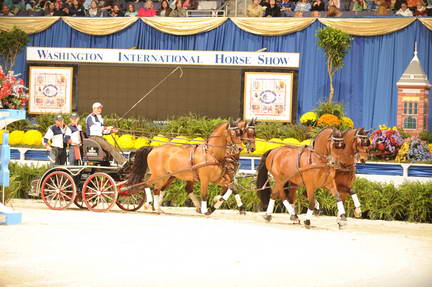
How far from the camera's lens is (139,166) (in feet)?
46.1

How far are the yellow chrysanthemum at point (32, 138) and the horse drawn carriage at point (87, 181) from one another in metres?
3.40

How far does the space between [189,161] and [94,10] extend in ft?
34.8

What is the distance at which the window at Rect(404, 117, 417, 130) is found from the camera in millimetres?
19047

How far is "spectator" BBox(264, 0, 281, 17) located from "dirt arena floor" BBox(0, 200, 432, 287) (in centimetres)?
931

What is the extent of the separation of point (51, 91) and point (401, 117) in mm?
8898

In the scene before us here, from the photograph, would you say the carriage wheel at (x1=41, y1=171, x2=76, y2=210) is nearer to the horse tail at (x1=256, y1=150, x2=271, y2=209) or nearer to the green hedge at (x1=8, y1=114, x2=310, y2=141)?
the horse tail at (x1=256, y1=150, x2=271, y2=209)

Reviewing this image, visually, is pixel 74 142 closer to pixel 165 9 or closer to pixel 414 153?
pixel 414 153

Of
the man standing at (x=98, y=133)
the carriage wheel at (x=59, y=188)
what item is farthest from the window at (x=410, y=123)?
the carriage wheel at (x=59, y=188)

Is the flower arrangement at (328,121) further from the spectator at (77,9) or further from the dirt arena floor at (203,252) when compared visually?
the spectator at (77,9)

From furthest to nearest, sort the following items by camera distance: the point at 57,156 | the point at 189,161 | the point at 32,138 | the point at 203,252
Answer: the point at 32,138, the point at 57,156, the point at 189,161, the point at 203,252

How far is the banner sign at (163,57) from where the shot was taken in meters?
20.9

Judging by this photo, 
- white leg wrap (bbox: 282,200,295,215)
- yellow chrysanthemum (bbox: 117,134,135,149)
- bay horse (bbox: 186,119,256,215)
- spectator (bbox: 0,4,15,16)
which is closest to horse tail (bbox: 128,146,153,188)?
bay horse (bbox: 186,119,256,215)

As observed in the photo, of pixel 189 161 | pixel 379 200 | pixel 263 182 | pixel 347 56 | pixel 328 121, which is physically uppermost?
pixel 347 56

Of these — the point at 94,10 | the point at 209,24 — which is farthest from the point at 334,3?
the point at 94,10
